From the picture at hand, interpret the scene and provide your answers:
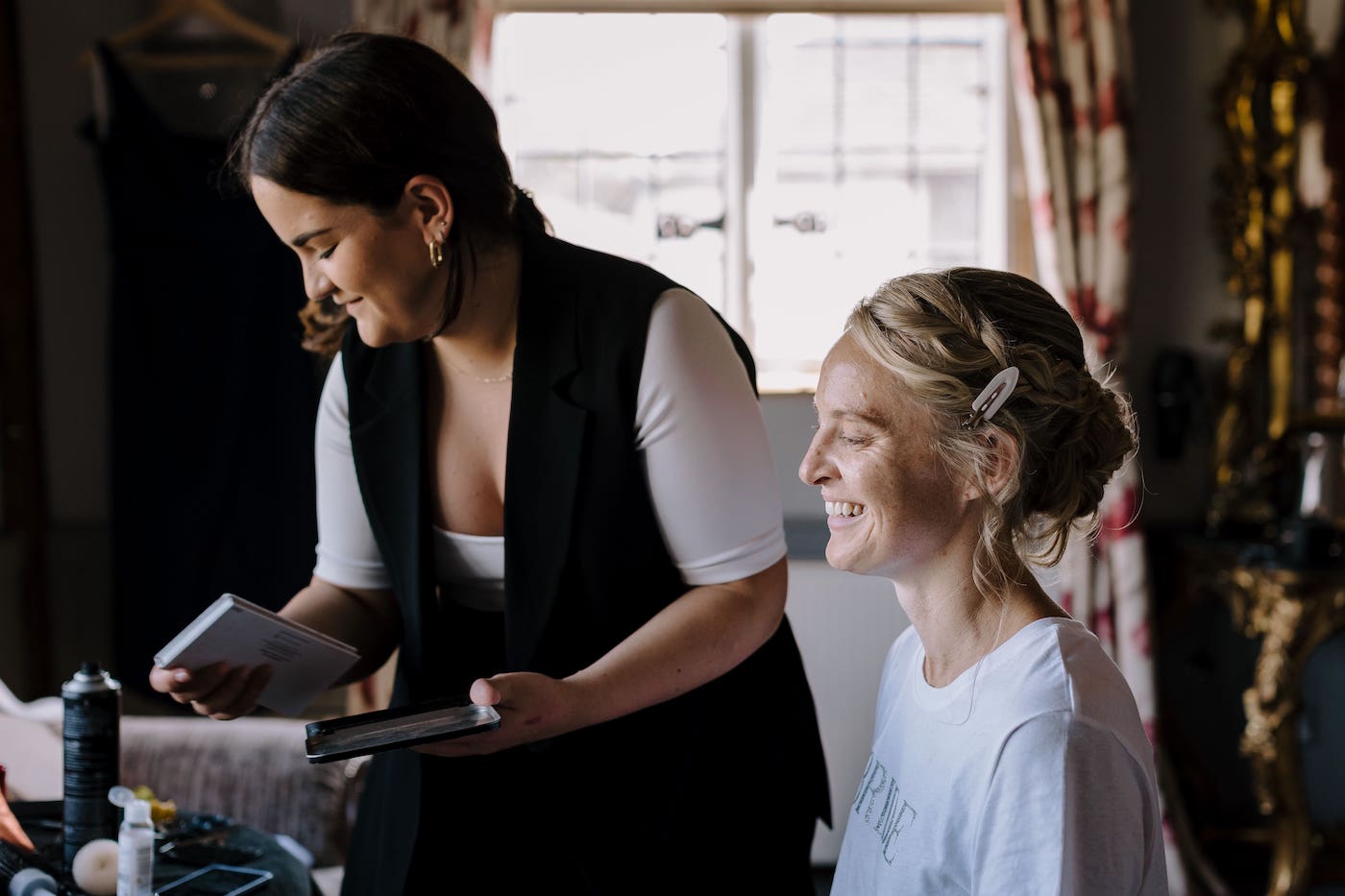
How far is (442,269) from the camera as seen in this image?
136 cm

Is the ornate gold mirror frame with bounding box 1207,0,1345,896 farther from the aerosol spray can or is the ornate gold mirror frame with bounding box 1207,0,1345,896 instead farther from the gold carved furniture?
the aerosol spray can

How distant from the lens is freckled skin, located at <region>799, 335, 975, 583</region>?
3.84 ft

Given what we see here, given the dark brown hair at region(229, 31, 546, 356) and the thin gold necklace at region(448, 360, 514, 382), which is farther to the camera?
the thin gold necklace at region(448, 360, 514, 382)

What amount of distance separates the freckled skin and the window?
2.23 meters

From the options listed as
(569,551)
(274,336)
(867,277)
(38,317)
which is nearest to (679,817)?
(569,551)

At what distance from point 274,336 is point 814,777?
200 centimetres

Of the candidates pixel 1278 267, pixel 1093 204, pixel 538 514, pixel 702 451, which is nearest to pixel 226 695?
pixel 538 514

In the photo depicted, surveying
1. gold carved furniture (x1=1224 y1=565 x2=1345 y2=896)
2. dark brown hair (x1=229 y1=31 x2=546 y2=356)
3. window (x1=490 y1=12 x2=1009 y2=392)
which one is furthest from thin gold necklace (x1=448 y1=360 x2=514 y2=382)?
gold carved furniture (x1=1224 y1=565 x2=1345 y2=896)

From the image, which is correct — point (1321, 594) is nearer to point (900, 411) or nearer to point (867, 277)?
point (867, 277)

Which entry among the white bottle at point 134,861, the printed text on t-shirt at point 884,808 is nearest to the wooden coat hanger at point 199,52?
the white bottle at point 134,861

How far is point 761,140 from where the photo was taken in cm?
341

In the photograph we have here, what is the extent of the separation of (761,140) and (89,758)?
2486 mm

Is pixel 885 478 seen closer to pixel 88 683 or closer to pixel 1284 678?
pixel 88 683

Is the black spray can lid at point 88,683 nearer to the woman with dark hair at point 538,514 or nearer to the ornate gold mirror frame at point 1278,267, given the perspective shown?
the woman with dark hair at point 538,514
